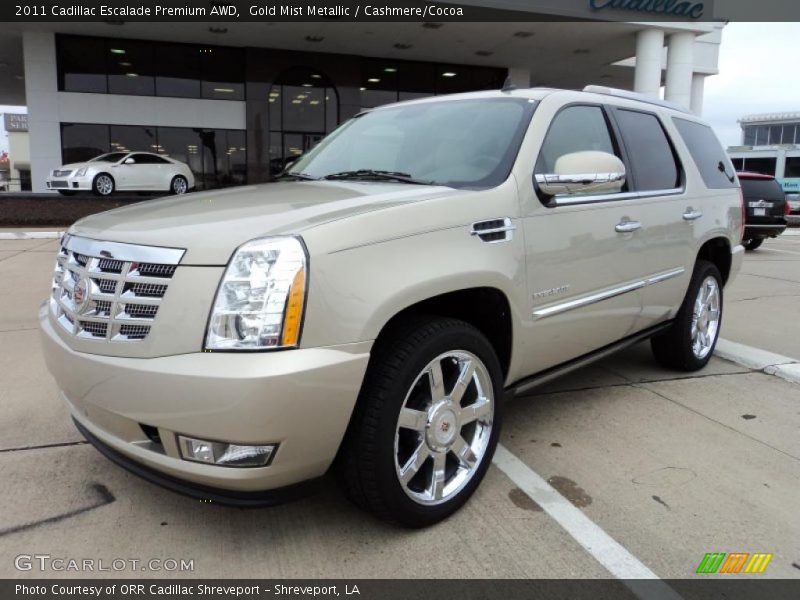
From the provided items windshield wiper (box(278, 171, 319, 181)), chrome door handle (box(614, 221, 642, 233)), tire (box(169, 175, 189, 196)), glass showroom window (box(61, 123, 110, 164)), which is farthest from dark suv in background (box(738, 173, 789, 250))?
glass showroom window (box(61, 123, 110, 164))

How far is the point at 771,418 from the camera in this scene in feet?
12.9

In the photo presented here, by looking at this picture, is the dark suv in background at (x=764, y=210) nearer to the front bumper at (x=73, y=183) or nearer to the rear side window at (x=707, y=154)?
the rear side window at (x=707, y=154)

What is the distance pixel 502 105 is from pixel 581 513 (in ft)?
6.93

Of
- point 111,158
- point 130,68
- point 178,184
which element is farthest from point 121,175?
point 130,68

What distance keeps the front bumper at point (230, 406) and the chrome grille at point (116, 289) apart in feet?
0.36

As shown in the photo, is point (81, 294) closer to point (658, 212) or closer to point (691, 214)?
point (658, 212)

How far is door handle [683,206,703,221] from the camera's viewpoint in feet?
14.0

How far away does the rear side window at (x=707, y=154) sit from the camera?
4637 millimetres

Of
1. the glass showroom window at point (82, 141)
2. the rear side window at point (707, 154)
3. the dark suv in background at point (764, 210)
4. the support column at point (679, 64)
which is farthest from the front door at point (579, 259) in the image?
the glass showroom window at point (82, 141)

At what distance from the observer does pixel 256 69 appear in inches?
943

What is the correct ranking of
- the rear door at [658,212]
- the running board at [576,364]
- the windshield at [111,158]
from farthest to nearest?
1. the windshield at [111,158]
2. the rear door at [658,212]
3. the running board at [576,364]

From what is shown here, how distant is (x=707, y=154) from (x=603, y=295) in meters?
2.11

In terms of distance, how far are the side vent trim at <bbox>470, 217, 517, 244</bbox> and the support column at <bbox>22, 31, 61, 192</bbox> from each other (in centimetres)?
2379

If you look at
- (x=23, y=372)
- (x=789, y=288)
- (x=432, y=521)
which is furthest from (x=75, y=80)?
(x=432, y=521)
